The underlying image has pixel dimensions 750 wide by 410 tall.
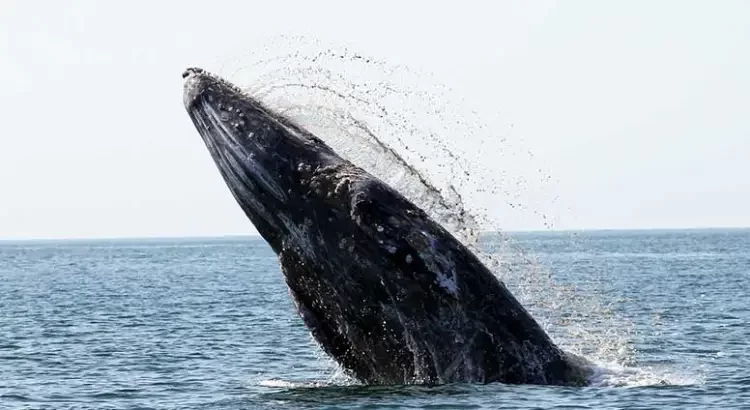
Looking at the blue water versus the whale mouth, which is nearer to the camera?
the whale mouth

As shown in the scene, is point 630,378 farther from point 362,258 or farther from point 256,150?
point 256,150

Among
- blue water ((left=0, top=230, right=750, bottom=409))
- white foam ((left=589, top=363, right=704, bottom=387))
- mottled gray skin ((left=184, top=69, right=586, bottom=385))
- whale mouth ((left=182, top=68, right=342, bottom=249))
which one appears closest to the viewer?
mottled gray skin ((left=184, top=69, right=586, bottom=385))

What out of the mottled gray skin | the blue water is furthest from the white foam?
the mottled gray skin

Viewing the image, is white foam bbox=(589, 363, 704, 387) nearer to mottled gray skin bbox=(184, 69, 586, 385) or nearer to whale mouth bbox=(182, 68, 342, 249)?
mottled gray skin bbox=(184, 69, 586, 385)

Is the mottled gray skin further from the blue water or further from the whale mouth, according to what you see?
the blue water

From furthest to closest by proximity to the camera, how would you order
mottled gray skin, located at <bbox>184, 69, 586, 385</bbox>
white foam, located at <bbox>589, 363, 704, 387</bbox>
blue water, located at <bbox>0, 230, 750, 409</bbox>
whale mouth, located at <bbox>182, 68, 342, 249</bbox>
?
white foam, located at <bbox>589, 363, 704, 387</bbox>
blue water, located at <bbox>0, 230, 750, 409</bbox>
whale mouth, located at <bbox>182, 68, 342, 249</bbox>
mottled gray skin, located at <bbox>184, 69, 586, 385</bbox>

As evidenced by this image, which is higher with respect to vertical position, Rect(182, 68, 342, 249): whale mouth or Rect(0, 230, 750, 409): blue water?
Rect(182, 68, 342, 249): whale mouth

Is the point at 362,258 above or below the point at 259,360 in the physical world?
above

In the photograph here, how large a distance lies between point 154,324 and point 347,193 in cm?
2658

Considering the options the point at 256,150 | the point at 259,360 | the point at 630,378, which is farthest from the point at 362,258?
the point at 259,360

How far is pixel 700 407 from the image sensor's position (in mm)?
16594

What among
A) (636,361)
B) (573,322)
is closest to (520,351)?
(636,361)

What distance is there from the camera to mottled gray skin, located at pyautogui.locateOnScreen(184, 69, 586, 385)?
1371cm

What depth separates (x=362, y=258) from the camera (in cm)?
1373
